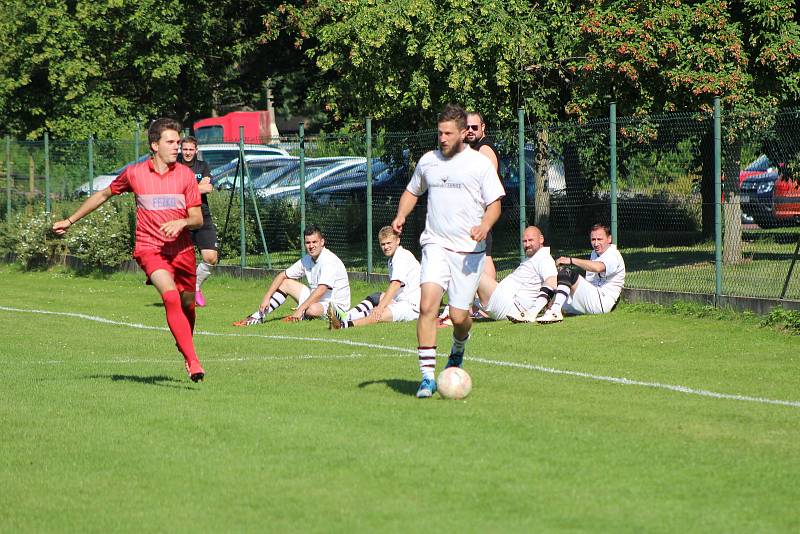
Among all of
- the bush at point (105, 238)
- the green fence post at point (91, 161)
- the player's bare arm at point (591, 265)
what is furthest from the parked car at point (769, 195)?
the green fence post at point (91, 161)

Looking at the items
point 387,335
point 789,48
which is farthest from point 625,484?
point 789,48

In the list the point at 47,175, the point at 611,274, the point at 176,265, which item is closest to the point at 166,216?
the point at 176,265

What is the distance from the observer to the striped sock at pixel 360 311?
16047mm

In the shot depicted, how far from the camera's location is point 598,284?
16.5 meters

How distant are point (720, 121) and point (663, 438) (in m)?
8.20

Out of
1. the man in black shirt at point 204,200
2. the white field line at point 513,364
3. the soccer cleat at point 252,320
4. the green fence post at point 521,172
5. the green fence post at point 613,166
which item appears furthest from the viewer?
the green fence post at point 521,172

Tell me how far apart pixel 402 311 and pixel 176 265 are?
5.51 metres

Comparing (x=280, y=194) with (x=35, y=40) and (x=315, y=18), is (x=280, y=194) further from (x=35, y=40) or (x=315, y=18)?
(x=35, y=40)

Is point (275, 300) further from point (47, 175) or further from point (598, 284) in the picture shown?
point (47, 175)

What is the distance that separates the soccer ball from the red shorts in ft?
8.22

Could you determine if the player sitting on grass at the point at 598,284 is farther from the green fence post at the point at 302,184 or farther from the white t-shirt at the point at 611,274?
the green fence post at the point at 302,184

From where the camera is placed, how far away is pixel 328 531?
20.5ft

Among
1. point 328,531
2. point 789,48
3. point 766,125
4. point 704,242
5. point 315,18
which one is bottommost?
point 328,531

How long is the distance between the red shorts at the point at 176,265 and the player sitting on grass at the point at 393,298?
4.74 meters
